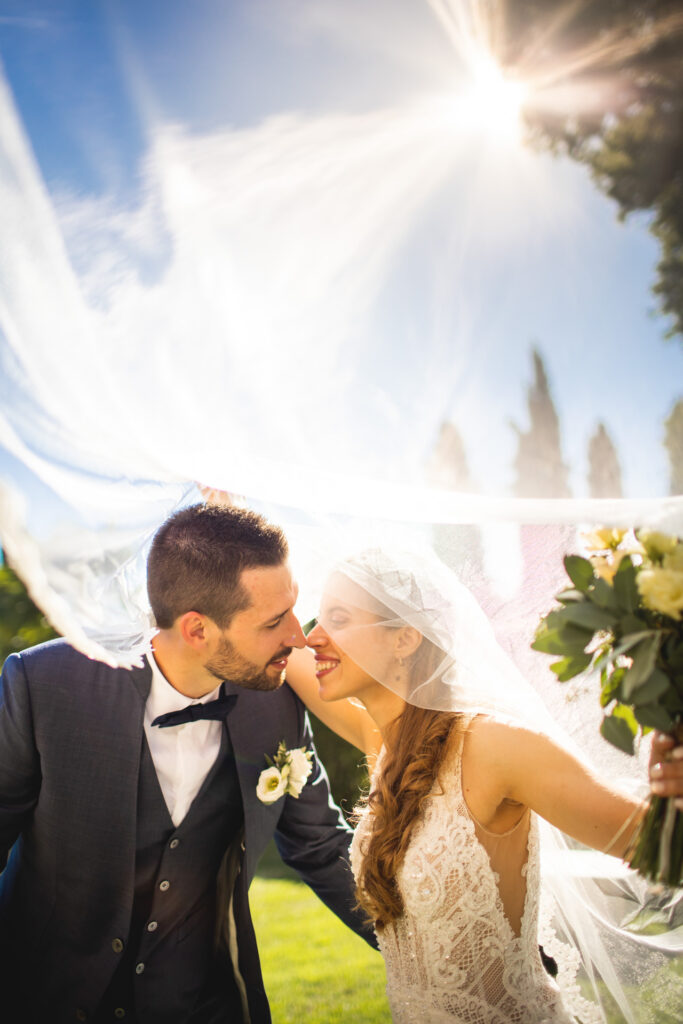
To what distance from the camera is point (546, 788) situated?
2.14 meters

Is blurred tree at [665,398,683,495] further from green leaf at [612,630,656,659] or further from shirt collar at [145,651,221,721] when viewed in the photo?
shirt collar at [145,651,221,721]

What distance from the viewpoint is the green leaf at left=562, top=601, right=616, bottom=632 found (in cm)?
171

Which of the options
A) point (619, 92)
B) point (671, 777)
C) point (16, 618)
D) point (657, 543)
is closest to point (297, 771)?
point (671, 777)

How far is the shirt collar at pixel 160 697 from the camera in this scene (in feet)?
9.61

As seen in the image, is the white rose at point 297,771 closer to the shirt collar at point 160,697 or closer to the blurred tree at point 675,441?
the shirt collar at point 160,697

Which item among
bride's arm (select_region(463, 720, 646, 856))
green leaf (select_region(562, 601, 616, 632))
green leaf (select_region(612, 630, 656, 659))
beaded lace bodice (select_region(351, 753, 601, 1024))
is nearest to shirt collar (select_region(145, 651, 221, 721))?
beaded lace bodice (select_region(351, 753, 601, 1024))

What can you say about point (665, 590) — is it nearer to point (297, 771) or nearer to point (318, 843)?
point (297, 771)

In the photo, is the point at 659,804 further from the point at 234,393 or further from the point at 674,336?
the point at 234,393

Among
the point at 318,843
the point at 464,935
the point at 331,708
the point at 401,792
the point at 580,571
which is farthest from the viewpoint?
the point at 331,708

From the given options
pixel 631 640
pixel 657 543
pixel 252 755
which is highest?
pixel 657 543

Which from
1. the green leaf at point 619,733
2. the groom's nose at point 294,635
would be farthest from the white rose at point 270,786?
the green leaf at point 619,733

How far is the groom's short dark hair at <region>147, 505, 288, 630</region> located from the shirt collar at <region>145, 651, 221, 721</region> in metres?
0.23

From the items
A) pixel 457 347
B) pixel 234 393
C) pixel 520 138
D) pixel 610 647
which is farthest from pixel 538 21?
pixel 610 647

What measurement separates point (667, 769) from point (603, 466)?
0.76 metres
